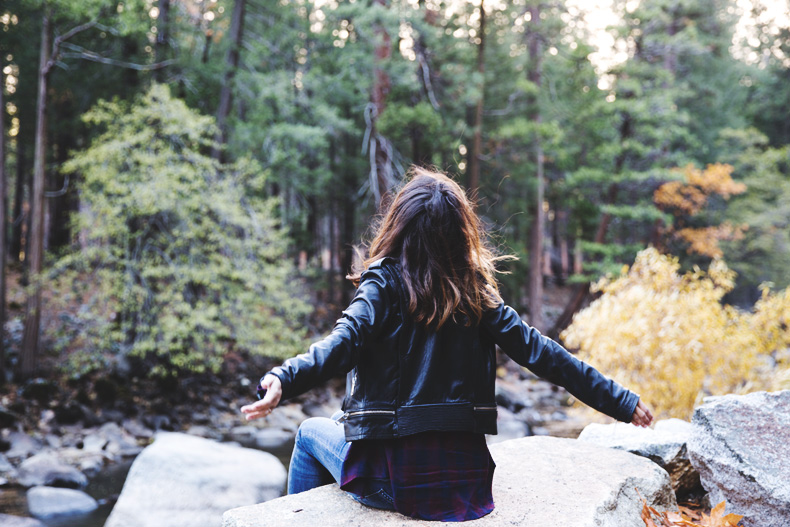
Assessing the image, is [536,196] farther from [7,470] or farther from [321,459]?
[321,459]

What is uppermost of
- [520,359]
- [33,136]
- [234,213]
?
[33,136]

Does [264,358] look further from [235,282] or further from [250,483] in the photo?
[250,483]

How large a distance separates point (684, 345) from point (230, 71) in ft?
34.8

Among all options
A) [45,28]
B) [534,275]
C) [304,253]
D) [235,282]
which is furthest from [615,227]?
[45,28]

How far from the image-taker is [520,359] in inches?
82.4

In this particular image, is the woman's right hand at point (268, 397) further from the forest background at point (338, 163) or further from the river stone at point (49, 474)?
the river stone at point (49, 474)

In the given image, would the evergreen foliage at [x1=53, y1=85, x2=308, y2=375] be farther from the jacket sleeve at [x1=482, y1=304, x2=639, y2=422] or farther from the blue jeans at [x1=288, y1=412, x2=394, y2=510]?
the jacket sleeve at [x1=482, y1=304, x2=639, y2=422]

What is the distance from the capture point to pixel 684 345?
604 centimetres

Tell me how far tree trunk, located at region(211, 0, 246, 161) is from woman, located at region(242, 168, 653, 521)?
1079cm

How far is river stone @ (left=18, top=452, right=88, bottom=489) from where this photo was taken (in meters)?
6.77

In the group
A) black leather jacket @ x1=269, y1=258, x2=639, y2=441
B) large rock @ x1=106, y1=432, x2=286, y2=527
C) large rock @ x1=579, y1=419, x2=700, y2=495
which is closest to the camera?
black leather jacket @ x1=269, y1=258, x2=639, y2=441

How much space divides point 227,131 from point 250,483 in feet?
30.9

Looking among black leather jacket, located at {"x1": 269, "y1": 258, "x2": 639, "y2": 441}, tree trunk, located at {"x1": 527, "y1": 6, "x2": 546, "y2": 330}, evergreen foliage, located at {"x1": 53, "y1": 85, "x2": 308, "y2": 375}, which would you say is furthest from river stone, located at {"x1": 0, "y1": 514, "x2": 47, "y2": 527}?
tree trunk, located at {"x1": 527, "y1": 6, "x2": 546, "y2": 330}

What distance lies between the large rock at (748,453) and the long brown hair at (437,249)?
131cm
